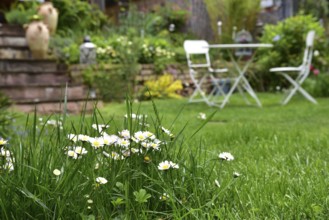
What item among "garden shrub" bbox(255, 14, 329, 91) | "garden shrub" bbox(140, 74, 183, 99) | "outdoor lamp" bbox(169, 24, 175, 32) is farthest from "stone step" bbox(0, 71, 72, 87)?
"outdoor lamp" bbox(169, 24, 175, 32)

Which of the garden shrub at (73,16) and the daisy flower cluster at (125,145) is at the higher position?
the garden shrub at (73,16)

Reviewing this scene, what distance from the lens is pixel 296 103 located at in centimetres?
751

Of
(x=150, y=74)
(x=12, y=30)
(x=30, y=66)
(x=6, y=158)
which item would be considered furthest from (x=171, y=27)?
(x=6, y=158)

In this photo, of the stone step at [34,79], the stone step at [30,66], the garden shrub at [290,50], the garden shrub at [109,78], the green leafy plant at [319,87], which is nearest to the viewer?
the stone step at [34,79]

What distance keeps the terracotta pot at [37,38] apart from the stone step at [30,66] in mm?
227

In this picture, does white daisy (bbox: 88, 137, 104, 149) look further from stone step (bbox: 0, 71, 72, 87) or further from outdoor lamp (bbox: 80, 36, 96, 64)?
outdoor lamp (bbox: 80, 36, 96, 64)

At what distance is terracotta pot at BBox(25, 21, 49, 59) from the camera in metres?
8.23

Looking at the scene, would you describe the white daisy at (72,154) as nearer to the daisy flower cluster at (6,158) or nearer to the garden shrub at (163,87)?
the daisy flower cluster at (6,158)

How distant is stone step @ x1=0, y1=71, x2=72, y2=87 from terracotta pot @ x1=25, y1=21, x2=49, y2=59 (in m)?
0.47

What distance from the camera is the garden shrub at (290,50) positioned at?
405 inches

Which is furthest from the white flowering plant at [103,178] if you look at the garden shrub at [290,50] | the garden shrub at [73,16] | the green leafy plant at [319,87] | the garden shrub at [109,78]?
the garden shrub at [290,50]

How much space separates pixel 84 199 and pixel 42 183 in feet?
0.46

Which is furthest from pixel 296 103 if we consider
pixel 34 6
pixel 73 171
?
pixel 73 171

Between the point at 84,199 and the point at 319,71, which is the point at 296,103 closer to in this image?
the point at 319,71
